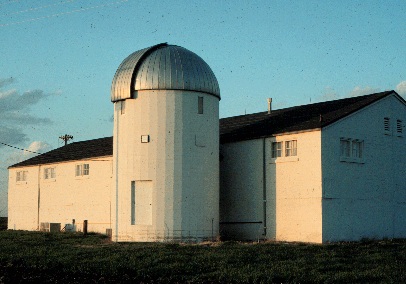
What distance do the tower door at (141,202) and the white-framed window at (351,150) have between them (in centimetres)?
875

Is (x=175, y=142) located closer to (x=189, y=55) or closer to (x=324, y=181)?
(x=189, y=55)

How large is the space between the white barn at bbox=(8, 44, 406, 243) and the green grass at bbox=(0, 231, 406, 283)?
2652 mm

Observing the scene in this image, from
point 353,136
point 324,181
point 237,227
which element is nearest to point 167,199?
point 237,227

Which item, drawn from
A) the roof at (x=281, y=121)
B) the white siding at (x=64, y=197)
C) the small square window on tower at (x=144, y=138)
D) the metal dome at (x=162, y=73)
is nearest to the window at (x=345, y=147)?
the roof at (x=281, y=121)

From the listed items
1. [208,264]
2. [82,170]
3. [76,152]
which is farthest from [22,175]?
[208,264]

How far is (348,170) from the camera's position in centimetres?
2289

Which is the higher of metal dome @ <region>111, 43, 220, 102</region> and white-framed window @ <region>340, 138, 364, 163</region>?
metal dome @ <region>111, 43, 220, 102</region>

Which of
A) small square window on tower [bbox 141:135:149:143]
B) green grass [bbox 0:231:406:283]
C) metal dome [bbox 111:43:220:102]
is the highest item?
metal dome [bbox 111:43:220:102]

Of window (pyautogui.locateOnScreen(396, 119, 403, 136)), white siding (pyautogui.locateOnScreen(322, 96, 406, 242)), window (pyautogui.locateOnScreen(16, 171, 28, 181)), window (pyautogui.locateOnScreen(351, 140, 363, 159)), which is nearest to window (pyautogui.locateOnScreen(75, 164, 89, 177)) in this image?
window (pyautogui.locateOnScreen(16, 171, 28, 181))

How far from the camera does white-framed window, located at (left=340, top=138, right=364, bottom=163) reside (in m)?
23.0

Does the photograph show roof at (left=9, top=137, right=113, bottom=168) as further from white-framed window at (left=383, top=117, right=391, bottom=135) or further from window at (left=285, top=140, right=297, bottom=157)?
white-framed window at (left=383, top=117, right=391, bottom=135)

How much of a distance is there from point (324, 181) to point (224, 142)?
666 centimetres

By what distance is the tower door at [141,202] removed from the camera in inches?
915

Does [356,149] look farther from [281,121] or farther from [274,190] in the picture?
[281,121]
